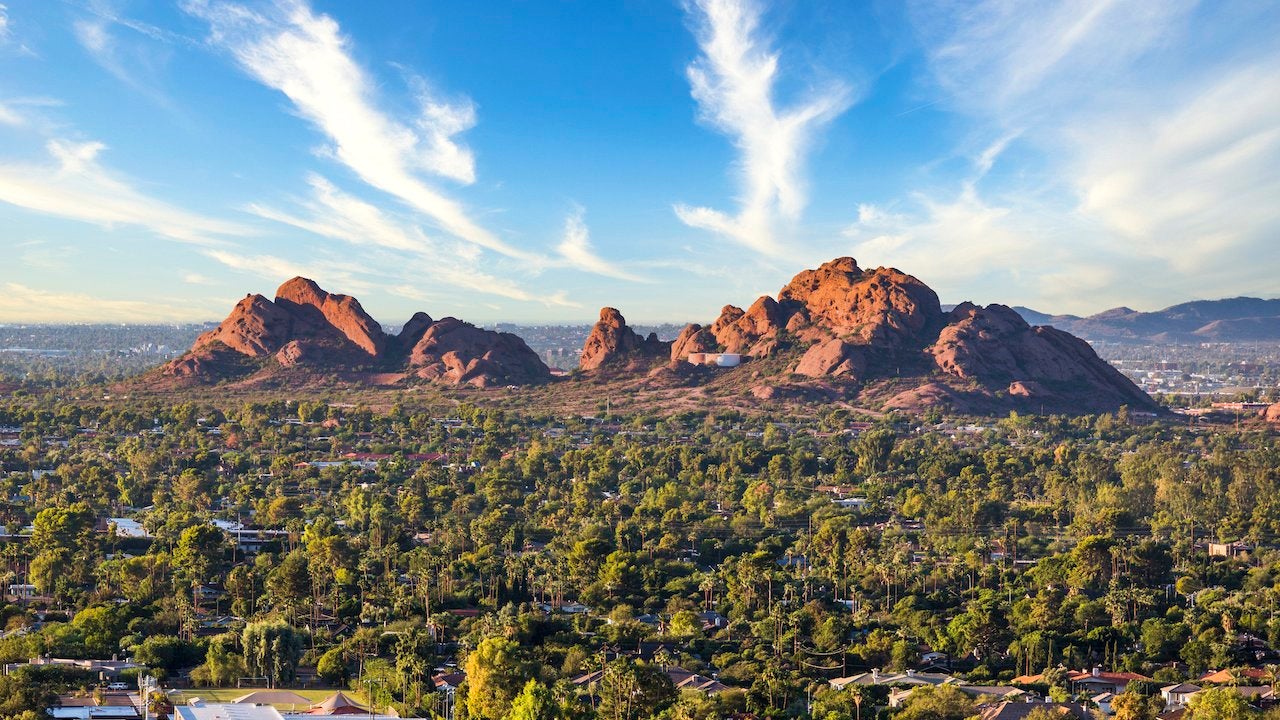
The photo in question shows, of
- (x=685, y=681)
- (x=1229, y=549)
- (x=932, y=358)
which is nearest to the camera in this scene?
(x=685, y=681)

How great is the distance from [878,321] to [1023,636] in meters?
134

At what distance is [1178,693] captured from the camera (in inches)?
1919

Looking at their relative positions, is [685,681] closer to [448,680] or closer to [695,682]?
[695,682]

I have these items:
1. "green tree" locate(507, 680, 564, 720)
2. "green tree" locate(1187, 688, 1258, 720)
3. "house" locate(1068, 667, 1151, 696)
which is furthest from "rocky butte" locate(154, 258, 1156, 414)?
"green tree" locate(507, 680, 564, 720)

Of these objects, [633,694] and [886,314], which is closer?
[633,694]

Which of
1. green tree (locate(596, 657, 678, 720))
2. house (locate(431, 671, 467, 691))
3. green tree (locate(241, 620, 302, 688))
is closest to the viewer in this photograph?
green tree (locate(596, 657, 678, 720))

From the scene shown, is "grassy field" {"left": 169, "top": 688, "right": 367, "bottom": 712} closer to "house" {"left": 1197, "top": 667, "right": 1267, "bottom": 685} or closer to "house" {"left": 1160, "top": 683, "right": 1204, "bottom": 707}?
"house" {"left": 1160, "top": 683, "right": 1204, "bottom": 707}

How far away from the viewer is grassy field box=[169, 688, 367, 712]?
4697 cm

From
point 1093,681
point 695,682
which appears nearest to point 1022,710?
point 1093,681

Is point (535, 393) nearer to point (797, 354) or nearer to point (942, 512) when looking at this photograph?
point (797, 354)

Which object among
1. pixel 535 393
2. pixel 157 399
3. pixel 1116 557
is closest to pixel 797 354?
pixel 535 393

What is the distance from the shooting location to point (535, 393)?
185250mm

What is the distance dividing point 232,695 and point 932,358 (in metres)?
146

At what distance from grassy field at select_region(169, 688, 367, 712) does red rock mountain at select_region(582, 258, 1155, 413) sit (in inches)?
4928
